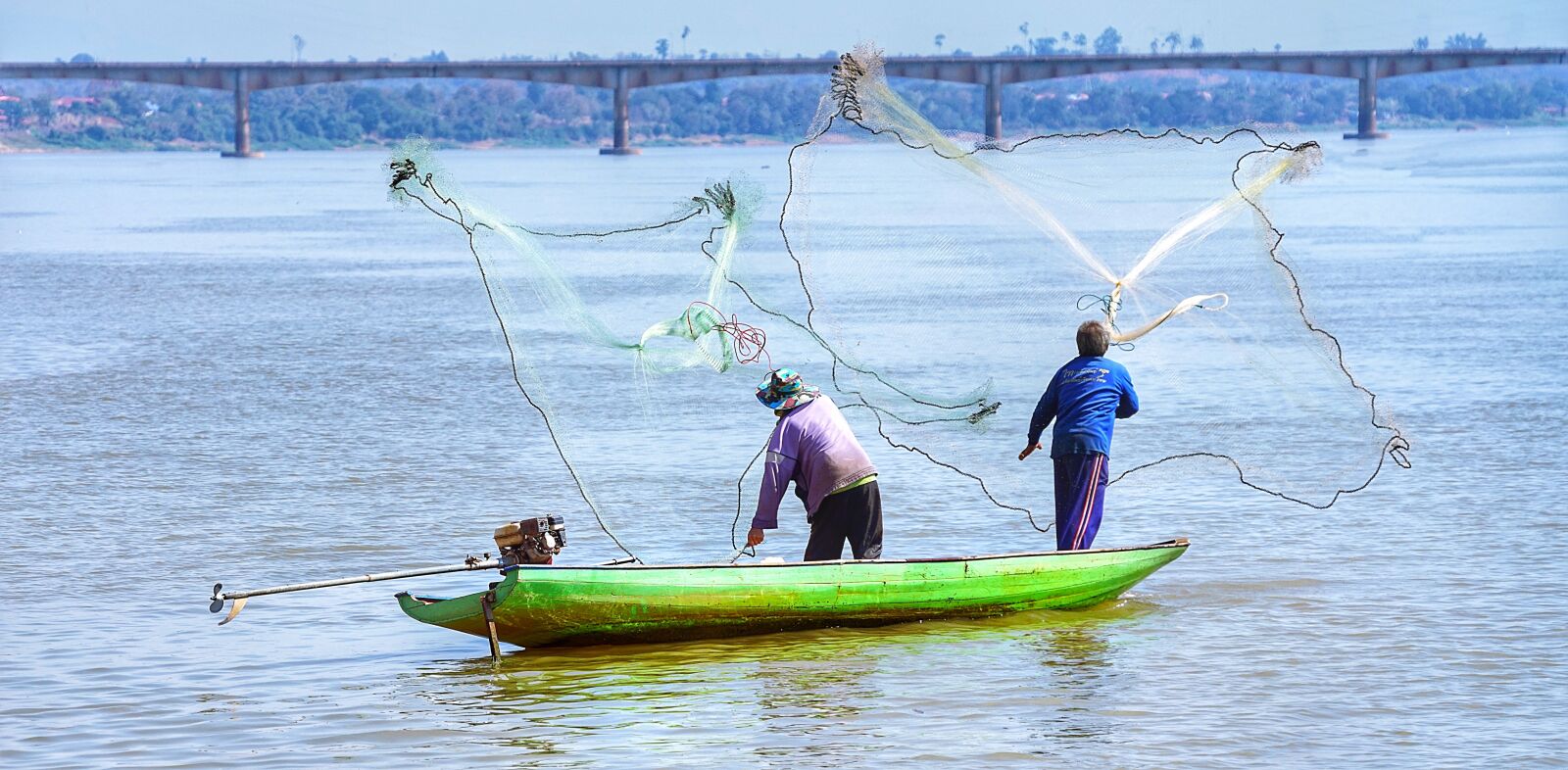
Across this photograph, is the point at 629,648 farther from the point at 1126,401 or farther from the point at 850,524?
the point at 1126,401

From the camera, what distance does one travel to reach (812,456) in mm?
10023

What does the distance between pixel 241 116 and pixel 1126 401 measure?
118m

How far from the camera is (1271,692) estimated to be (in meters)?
9.34

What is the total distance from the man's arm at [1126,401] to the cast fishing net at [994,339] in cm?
51

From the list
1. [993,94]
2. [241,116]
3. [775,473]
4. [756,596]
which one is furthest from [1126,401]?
[241,116]

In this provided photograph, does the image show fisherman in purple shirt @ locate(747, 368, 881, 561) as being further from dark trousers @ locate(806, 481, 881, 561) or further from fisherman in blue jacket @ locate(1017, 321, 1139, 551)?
fisherman in blue jacket @ locate(1017, 321, 1139, 551)

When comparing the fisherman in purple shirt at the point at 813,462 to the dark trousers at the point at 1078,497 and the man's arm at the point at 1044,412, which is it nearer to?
the man's arm at the point at 1044,412

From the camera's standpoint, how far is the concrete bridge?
103188 millimetres

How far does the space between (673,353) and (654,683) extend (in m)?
1.90

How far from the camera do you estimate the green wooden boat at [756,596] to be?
9734 millimetres

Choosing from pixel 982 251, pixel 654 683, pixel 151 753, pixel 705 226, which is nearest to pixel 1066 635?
pixel 654 683

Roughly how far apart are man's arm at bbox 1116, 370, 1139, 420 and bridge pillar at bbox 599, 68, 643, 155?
101 meters

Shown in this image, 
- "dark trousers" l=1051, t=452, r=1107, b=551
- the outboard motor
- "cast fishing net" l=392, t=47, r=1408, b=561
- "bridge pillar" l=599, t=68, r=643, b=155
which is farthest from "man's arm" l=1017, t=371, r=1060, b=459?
"bridge pillar" l=599, t=68, r=643, b=155

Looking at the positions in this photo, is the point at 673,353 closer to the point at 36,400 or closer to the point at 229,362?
the point at 36,400
